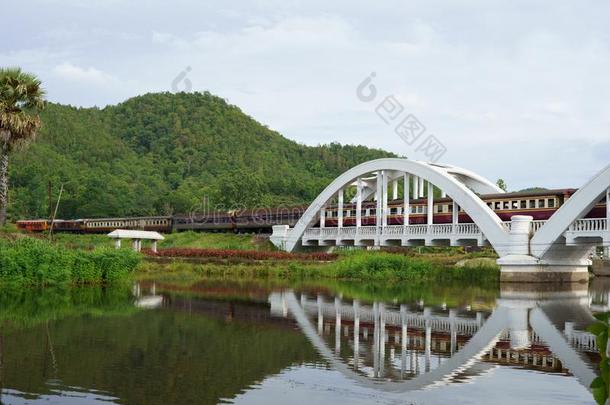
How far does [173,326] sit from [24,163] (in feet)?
282

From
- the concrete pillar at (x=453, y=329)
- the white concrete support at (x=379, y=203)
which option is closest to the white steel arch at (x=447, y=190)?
the white concrete support at (x=379, y=203)

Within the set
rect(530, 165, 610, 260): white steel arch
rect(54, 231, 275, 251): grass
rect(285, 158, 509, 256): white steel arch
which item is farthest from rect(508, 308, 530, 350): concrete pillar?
rect(54, 231, 275, 251): grass

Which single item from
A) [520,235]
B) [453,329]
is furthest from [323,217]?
[453,329]

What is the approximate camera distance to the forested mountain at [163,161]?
83.2 m

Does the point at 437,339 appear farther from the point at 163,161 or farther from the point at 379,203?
the point at 163,161

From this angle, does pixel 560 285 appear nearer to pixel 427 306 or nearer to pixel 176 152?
pixel 427 306

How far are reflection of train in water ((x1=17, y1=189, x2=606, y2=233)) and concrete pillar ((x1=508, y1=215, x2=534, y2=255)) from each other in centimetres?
151

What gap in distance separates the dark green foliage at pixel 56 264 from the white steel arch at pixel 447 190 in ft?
58.1

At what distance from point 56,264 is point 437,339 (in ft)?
52.7

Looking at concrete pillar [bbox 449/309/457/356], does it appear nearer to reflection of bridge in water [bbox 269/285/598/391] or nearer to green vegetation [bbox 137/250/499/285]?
reflection of bridge in water [bbox 269/285/598/391]

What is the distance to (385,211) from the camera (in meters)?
42.8

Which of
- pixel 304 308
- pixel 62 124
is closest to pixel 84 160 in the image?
pixel 62 124

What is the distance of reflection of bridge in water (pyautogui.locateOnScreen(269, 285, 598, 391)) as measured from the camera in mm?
11227

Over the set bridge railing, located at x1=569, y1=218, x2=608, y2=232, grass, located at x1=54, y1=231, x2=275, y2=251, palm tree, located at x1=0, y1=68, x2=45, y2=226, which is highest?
palm tree, located at x1=0, y1=68, x2=45, y2=226
